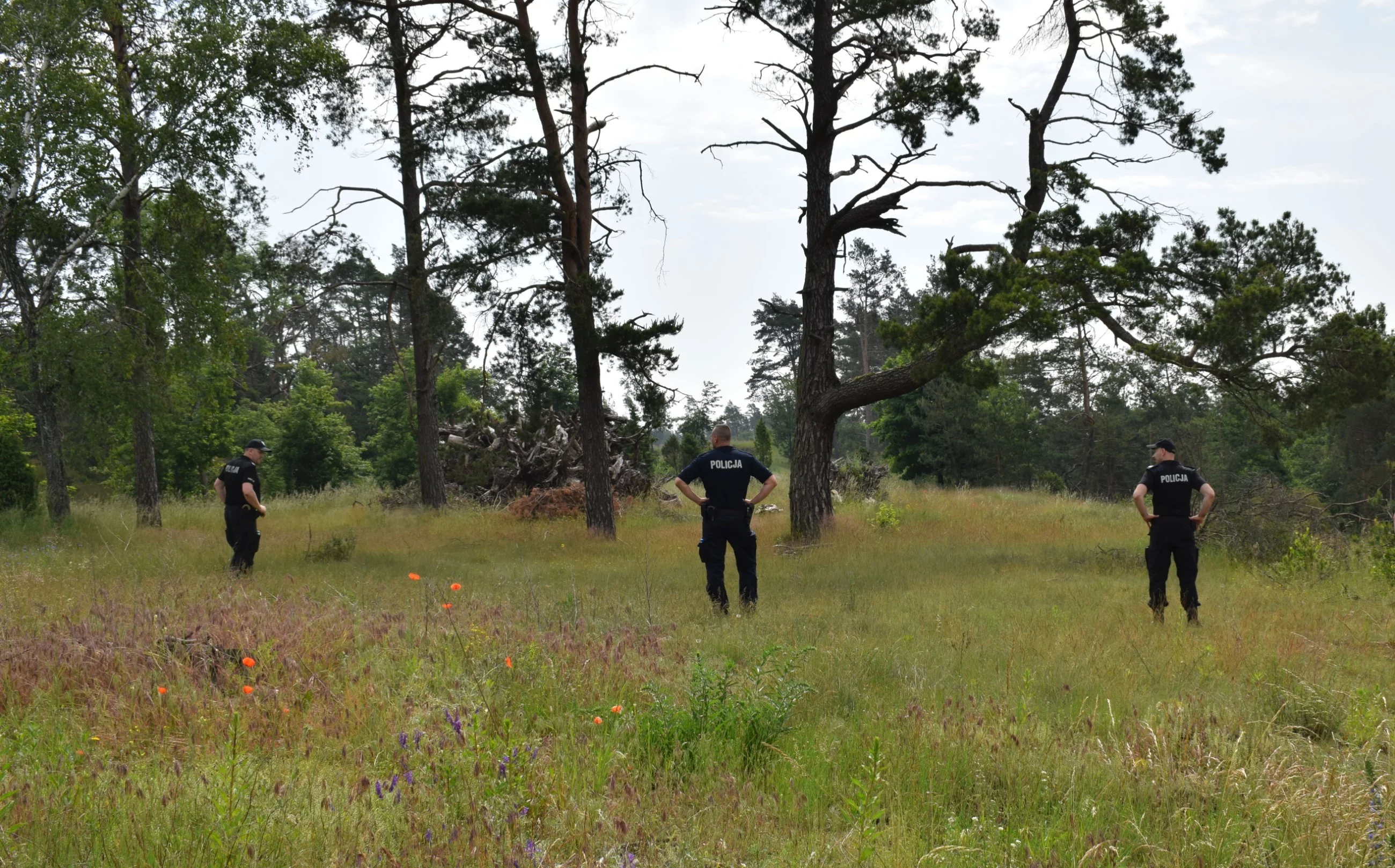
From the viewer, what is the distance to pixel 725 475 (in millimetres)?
9156

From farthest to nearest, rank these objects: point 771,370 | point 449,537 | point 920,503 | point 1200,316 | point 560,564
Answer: point 771,370 < point 920,503 < point 449,537 < point 560,564 < point 1200,316

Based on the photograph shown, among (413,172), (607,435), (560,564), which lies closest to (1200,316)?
(560,564)

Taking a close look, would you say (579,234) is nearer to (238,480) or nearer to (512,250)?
(512,250)

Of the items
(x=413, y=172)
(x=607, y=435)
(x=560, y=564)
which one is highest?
(x=413, y=172)

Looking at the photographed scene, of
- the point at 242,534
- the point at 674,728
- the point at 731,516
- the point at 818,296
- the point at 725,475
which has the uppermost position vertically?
the point at 818,296

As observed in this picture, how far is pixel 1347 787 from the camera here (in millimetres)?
3836

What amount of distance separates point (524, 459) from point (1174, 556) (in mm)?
19293

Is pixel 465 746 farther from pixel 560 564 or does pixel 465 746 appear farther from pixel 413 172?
pixel 413 172

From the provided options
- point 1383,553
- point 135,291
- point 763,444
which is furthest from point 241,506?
point 763,444

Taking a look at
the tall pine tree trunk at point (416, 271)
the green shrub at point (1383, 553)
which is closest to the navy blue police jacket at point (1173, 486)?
the green shrub at point (1383, 553)

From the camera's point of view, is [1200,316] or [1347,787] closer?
[1347,787]

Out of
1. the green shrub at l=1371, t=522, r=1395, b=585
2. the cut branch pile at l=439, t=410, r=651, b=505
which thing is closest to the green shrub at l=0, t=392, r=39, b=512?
the cut branch pile at l=439, t=410, r=651, b=505

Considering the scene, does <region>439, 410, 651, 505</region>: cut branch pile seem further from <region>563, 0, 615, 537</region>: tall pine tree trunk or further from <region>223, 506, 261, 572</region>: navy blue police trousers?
<region>223, 506, 261, 572</region>: navy blue police trousers

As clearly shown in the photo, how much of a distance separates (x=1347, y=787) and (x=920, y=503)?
19.9 meters
